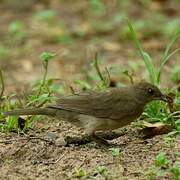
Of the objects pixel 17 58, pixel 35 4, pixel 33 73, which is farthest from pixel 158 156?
pixel 35 4

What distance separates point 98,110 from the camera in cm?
689

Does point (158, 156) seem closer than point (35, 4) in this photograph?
Yes

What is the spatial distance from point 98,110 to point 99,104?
6cm

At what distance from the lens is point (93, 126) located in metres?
6.82

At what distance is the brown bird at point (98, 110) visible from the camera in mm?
6816

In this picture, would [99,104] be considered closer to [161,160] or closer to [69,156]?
[69,156]

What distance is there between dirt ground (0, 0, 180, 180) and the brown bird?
0.20 metres

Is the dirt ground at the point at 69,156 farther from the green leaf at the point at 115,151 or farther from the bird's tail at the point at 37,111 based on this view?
the bird's tail at the point at 37,111

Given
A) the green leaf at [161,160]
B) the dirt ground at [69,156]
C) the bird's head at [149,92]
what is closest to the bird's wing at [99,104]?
the bird's head at [149,92]

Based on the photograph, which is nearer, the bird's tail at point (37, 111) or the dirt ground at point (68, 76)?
the dirt ground at point (68, 76)

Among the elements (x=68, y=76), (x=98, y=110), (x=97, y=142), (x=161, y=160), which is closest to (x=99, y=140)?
(x=97, y=142)

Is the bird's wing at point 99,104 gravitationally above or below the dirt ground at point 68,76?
above

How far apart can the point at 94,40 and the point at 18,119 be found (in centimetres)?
551

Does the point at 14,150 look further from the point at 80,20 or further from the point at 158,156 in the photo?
the point at 80,20
